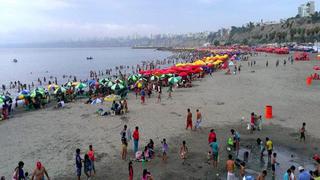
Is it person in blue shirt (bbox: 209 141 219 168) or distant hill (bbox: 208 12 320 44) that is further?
distant hill (bbox: 208 12 320 44)

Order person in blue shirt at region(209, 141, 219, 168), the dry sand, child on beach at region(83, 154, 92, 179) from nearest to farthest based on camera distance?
1. child on beach at region(83, 154, 92, 179)
2. person in blue shirt at region(209, 141, 219, 168)
3. the dry sand

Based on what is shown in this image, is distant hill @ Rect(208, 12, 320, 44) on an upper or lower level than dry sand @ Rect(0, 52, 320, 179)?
upper

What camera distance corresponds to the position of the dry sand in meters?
13.6

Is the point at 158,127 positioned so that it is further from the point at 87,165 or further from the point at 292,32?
the point at 292,32

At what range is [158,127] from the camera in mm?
19125

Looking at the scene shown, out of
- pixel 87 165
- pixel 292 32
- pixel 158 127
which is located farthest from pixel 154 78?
pixel 292 32

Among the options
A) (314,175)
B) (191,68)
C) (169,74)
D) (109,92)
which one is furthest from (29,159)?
(191,68)

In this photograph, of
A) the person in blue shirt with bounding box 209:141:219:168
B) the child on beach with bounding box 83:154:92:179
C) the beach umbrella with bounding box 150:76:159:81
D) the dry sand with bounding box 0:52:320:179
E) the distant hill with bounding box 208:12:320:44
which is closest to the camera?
the child on beach with bounding box 83:154:92:179

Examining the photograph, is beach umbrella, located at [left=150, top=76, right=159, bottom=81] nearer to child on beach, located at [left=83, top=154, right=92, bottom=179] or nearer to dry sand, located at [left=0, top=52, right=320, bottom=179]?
dry sand, located at [left=0, top=52, right=320, bottom=179]

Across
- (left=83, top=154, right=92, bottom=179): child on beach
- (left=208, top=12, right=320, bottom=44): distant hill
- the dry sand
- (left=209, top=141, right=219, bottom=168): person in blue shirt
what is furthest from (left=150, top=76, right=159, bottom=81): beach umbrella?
(left=208, top=12, right=320, bottom=44): distant hill

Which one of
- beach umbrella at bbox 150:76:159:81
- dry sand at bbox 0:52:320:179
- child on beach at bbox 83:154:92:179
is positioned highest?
beach umbrella at bbox 150:76:159:81

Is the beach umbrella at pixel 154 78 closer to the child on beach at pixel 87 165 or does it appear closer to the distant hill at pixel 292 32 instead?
the child on beach at pixel 87 165

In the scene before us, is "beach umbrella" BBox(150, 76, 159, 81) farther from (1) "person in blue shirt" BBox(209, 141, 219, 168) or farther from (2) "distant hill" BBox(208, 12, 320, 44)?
(2) "distant hill" BBox(208, 12, 320, 44)

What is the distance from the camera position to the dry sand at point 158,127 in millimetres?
13648
